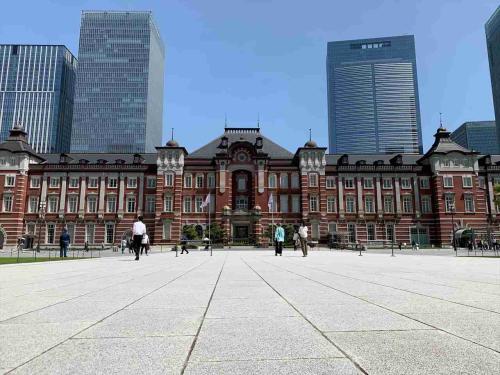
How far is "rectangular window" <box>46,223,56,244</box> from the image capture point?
50.2m

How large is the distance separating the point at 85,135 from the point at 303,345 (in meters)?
136

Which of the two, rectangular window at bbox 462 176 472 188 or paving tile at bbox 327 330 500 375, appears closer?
paving tile at bbox 327 330 500 375

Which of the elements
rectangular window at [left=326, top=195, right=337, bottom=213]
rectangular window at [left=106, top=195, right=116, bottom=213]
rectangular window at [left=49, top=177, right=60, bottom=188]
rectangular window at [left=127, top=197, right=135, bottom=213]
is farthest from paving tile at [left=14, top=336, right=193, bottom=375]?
rectangular window at [left=49, top=177, right=60, bottom=188]

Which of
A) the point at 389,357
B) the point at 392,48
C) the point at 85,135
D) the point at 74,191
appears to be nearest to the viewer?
the point at 389,357

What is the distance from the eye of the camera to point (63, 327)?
3.30m

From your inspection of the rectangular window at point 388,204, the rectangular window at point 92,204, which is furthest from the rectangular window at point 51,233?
the rectangular window at point 388,204

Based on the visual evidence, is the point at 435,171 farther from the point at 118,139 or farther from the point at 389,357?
the point at 118,139

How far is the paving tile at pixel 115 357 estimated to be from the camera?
2193mm

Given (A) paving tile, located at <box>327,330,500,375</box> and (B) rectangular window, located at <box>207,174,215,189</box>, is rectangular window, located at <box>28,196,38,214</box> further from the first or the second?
(A) paving tile, located at <box>327,330,500,375</box>

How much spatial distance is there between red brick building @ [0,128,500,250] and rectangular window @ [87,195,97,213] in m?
0.18

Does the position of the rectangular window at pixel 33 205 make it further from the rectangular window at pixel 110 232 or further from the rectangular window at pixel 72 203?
the rectangular window at pixel 110 232

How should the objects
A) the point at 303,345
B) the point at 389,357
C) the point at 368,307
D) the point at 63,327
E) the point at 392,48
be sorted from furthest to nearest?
the point at 392,48 → the point at 368,307 → the point at 63,327 → the point at 303,345 → the point at 389,357

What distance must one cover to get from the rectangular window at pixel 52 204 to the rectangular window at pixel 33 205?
1.76 m

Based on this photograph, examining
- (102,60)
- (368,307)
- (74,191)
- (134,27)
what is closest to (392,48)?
(134,27)
